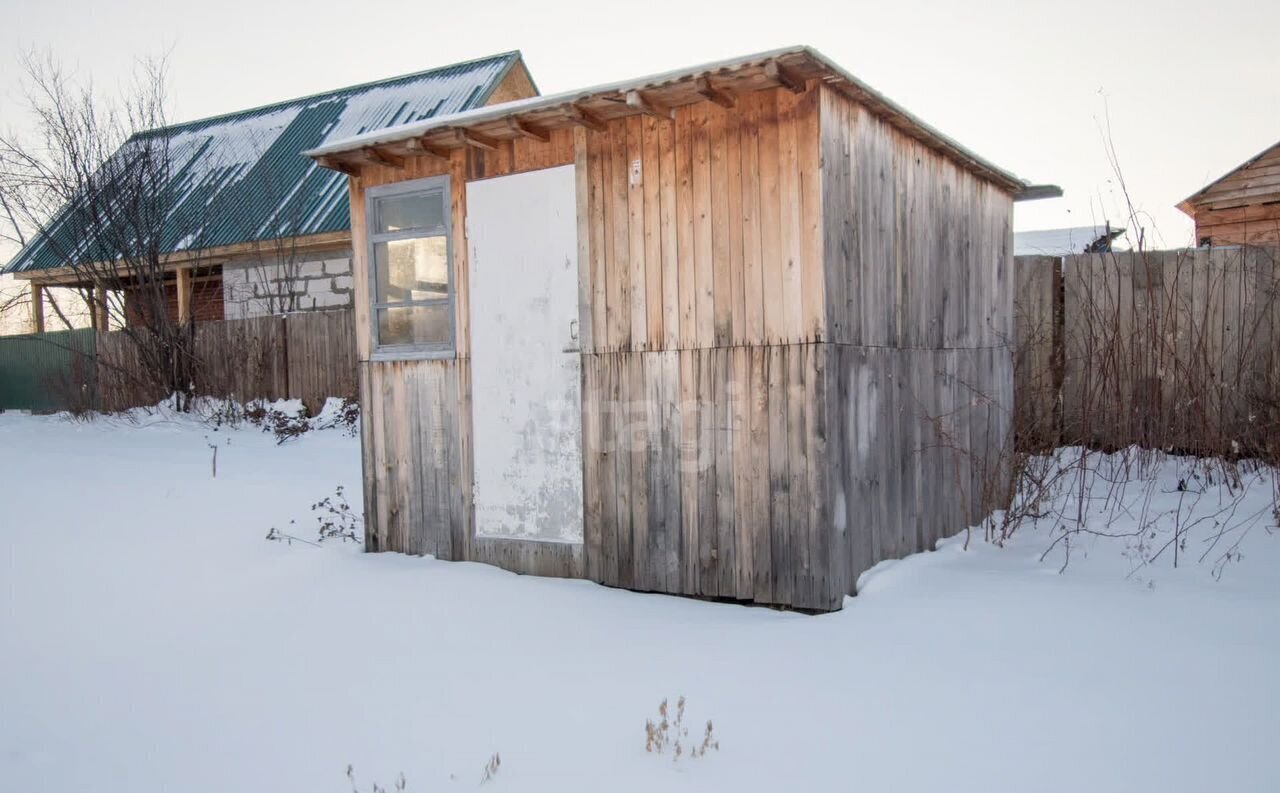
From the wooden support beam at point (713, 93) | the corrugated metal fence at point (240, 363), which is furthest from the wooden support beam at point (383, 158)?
the corrugated metal fence at point (240, 363)

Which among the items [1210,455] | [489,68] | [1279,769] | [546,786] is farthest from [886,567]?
[489,68]

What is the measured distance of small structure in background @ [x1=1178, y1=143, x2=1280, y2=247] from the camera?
1373 centimetres

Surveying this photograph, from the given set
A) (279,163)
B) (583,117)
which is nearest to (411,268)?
(583,117)

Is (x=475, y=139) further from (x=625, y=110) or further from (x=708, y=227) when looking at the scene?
(x=708, y=227)

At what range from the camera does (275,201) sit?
17.0 meters

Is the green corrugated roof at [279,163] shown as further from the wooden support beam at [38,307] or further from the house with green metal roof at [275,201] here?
the wooden support beam at [38,307]

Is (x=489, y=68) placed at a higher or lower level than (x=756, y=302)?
higher

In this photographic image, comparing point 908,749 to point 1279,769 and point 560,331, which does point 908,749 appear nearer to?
point 1279,769

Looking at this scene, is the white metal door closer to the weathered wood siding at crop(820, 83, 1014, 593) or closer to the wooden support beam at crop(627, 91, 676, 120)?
the wooden support beam at crop(627, 91, 676, 120)

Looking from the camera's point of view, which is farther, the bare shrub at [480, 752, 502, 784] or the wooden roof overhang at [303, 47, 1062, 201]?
the wooden roof overhang at [303, 47, 1062, 201]

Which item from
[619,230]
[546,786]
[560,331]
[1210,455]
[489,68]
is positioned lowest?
[546,786]

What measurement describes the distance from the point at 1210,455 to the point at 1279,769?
5.31 metres

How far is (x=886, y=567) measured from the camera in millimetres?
5512

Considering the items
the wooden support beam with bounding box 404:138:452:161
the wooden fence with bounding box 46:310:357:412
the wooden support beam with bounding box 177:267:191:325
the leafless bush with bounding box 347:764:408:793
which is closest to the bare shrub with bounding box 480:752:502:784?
the leafless bush with bounding box 347:764:408:793
